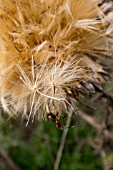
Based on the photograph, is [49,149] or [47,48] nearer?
[47,48]

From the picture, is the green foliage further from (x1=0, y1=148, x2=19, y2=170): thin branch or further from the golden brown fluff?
the golden brown fluff

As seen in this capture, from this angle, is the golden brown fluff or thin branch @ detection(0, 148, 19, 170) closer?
the golden brown fluff

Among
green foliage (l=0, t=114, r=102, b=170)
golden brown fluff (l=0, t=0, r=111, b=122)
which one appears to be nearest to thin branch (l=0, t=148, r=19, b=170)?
green foliage (l=0, t=114, r=102, b=170)

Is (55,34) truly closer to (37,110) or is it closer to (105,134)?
(37,110)

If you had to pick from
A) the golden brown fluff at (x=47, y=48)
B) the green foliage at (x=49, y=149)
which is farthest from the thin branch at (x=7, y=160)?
the golden brown fluff at (x=47, y=48)

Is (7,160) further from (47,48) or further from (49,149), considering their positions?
(47,48)

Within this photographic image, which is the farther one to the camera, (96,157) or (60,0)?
(96,157)

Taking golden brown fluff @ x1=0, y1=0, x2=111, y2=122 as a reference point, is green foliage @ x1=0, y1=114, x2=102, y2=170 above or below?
below

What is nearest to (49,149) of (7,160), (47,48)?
(7,160)

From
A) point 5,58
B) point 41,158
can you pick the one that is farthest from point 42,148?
point 5,58
